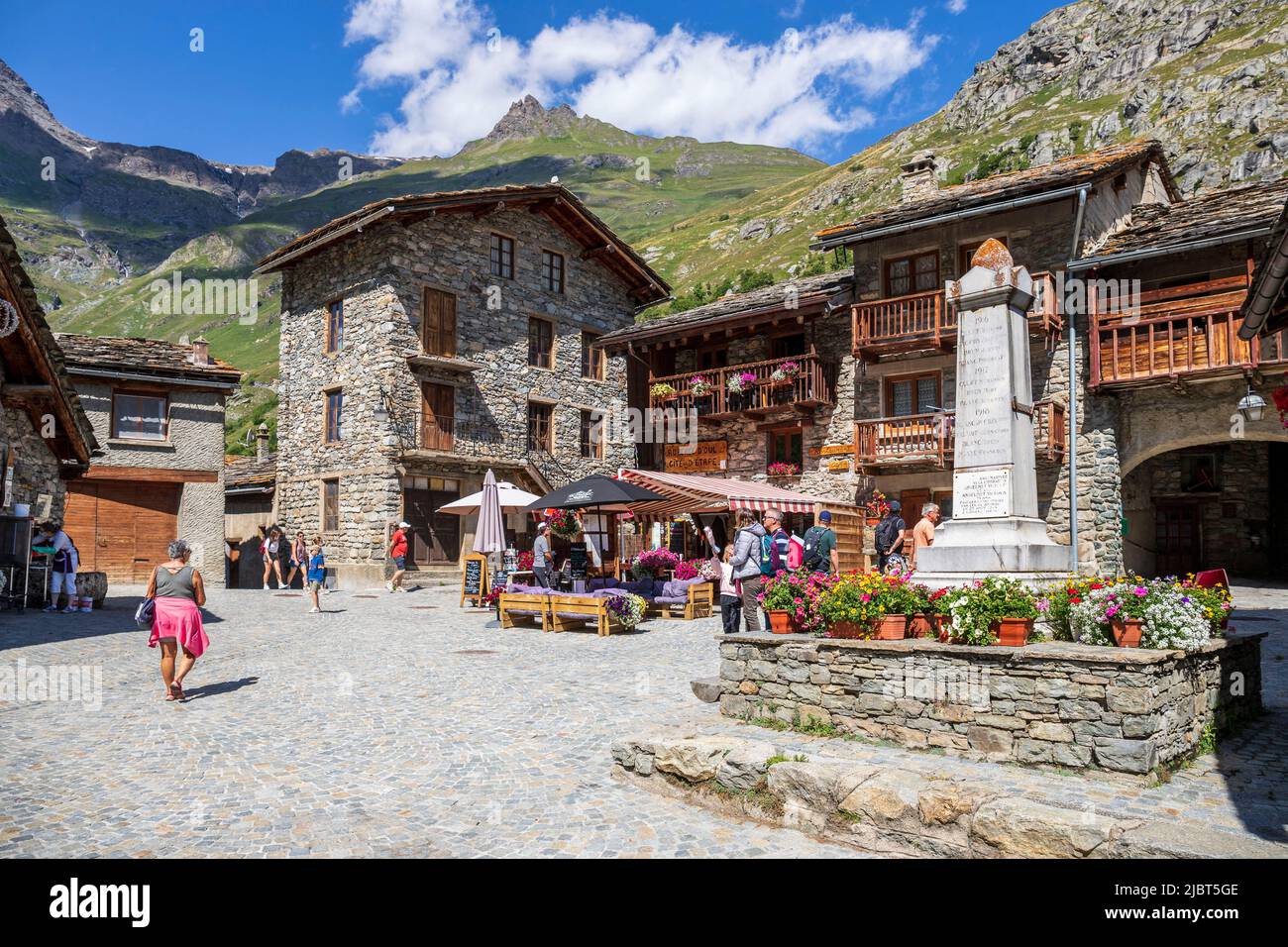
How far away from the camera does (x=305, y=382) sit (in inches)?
1066

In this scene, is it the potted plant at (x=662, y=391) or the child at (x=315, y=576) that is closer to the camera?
the child at (x=315, y=576)

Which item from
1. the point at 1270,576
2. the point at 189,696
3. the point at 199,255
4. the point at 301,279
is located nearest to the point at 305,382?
the point at 301,279

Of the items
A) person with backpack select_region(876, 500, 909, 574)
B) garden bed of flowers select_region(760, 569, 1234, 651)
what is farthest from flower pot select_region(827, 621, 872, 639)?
person with backpack select_region(876, 500, 909, 574)

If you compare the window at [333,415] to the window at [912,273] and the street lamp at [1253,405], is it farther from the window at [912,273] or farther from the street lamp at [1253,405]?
the street lamp at [1253,405]

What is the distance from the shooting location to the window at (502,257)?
27391mm

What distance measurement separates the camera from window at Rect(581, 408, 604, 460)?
29.8m

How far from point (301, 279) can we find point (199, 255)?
14003cm

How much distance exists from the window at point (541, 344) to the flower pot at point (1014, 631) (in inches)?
910

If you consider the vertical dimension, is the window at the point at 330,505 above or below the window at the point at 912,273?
below

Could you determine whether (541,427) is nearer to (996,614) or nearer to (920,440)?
(920,440)

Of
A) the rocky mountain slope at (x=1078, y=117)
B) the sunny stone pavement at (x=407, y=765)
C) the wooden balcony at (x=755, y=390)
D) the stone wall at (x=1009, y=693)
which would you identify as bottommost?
the sunny stone pavement at (x=407, y=765)

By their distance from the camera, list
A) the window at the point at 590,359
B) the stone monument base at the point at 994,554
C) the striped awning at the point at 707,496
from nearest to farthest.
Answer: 1. the stone monument base at the point at 994,554
2. the striped awning at the point at 707,496
3. the window at the point at 590,359

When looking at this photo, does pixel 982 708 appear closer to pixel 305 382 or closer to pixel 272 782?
pixel 272 782

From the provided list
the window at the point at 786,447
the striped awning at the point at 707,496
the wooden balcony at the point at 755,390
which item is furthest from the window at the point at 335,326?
the window at the point at 786,447
